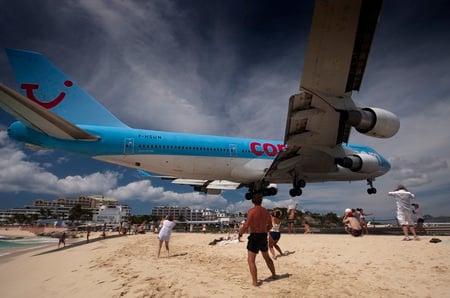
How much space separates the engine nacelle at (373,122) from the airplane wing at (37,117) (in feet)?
35.8

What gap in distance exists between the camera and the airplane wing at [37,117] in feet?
26.7

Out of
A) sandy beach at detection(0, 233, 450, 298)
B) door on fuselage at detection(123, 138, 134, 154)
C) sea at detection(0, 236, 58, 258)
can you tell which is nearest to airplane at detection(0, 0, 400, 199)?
door on fuselage at detection(123, 138, 134, 154)

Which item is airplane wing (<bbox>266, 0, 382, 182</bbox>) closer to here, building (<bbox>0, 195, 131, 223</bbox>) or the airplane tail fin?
the airplane tail fin

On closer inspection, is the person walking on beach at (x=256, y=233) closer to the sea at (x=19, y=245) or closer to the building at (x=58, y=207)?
the sea at (x=19, y=245)

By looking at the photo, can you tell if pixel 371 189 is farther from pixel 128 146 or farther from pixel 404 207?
pixel 128 146

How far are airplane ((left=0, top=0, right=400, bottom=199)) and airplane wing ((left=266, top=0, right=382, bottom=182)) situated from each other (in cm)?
2

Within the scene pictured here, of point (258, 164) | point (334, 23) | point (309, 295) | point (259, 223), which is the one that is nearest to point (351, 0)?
point (334, 23)

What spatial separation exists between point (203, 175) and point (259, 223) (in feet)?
36.0

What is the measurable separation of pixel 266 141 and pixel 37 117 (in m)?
12.5

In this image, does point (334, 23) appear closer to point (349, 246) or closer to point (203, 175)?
point (349, 246)

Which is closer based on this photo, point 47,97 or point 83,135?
point 83,135

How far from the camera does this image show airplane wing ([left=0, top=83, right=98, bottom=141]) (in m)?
8.15

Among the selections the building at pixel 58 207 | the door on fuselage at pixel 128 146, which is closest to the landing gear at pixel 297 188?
the door on fuselage at pixel 128 146

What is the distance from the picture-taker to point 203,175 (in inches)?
593
